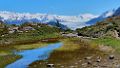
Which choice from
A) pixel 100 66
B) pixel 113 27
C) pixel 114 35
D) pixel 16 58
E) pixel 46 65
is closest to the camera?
pixel 100 66

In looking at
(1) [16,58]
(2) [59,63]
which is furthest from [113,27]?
(2) [59,63]

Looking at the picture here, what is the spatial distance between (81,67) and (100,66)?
3.03m

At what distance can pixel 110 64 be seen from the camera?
57.1m

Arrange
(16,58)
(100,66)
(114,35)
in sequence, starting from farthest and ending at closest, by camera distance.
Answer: (114,35) → (16,58) → (100,66)

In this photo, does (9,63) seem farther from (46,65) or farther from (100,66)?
(100,66)

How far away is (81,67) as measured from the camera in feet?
182

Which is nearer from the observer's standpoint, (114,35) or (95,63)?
(95,63)

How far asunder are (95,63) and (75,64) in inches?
134

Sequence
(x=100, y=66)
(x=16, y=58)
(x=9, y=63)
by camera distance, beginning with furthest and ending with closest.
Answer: (x=16, y=58)
(x=9, y=63)
(x=100, y=66)

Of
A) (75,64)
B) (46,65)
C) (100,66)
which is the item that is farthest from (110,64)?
(46,65)

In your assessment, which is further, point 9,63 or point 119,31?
point 119,31

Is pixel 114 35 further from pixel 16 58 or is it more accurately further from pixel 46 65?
pixel 46 65

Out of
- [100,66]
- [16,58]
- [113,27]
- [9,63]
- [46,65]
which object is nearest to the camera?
[100,66]

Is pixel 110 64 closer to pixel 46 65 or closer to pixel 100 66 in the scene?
pixel 100 66
